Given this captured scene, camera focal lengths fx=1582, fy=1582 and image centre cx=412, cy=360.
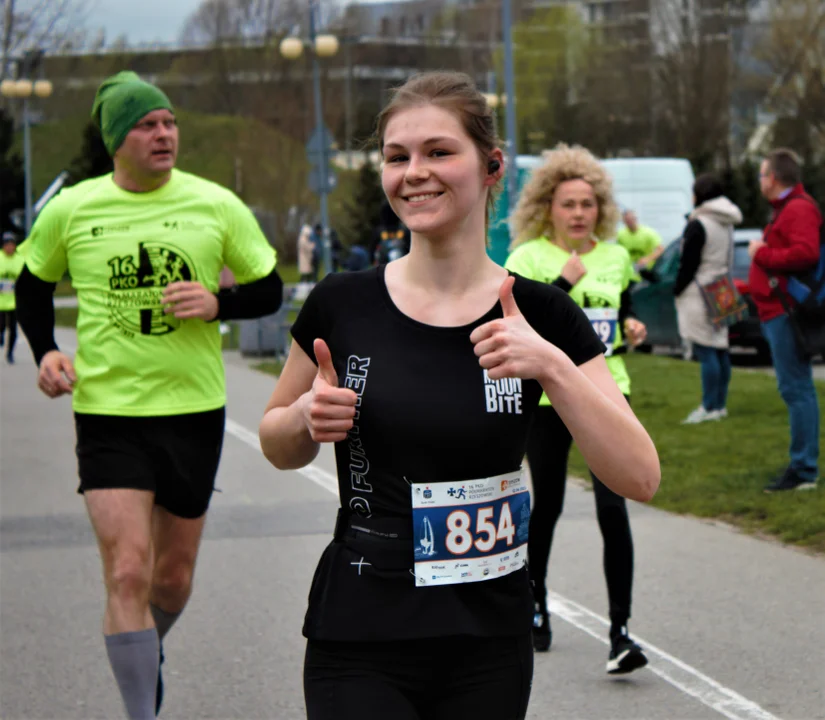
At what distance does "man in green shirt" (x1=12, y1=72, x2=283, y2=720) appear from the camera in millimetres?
4875

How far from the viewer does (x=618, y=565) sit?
571 centimetres

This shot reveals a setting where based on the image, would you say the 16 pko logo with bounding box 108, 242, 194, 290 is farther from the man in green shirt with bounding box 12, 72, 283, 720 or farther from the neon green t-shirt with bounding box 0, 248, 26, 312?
the neon green t-shirt with bounding box 0, 248, 26, 312

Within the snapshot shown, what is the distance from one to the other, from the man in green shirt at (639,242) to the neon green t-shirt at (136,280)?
1250cm

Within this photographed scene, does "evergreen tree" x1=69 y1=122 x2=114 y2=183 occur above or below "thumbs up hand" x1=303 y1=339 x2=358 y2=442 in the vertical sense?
below

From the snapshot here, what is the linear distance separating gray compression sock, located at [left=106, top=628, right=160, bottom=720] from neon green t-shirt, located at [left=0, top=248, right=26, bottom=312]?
19514mm

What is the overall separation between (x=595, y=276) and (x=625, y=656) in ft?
4.87

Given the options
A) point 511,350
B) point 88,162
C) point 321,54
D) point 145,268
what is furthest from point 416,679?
point 88,162

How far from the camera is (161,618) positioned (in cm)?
506

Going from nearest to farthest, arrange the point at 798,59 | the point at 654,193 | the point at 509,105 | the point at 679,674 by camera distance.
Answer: the point at 679,674
the point at 509,105
the point at 654,193
the point at 798,59

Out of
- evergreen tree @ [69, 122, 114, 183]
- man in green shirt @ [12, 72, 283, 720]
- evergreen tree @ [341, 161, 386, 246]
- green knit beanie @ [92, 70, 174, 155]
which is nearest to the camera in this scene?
man in green shirt @ [12, 72, 283, 720]

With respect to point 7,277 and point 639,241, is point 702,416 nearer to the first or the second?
point 639,241

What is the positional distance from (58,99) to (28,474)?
6760 cm

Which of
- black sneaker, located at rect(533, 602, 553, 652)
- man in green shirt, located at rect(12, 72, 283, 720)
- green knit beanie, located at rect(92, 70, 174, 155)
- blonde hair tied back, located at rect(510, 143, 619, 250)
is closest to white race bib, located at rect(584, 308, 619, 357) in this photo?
blonde hair tied back, located at rect(510, 143, 619, 250)

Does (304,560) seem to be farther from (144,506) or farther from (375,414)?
(375,414)
